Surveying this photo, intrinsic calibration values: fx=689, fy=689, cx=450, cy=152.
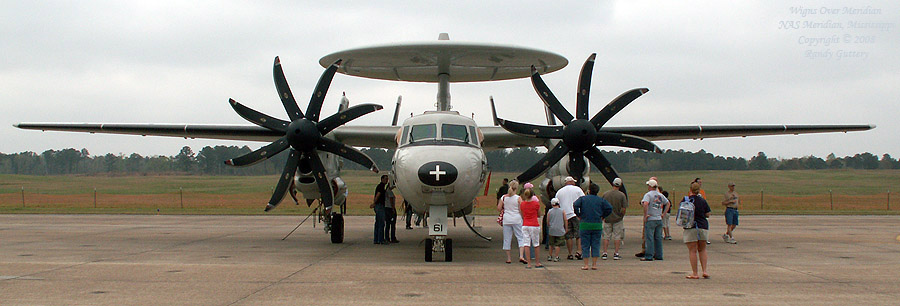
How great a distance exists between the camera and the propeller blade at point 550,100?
16.3 m

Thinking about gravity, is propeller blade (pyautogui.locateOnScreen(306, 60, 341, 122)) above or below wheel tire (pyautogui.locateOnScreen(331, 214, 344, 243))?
above

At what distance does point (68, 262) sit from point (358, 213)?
2086 centimetres

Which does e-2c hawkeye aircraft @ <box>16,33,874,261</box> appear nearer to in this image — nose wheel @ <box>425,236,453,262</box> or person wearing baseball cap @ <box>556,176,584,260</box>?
nose wheel @ <box>425,236,453,262</box>

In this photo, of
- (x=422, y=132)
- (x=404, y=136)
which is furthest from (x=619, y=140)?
(x=404, y=136)

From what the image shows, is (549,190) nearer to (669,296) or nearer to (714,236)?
(714,236)

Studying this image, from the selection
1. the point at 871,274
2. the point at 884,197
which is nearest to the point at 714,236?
the point at 871,274

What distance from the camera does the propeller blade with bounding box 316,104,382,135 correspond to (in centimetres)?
1558

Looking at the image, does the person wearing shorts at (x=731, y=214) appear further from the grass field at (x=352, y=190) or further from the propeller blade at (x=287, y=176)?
the grass field at (x=352, y=190)

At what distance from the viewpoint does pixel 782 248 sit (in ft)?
51.1

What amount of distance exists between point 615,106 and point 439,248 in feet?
19.7

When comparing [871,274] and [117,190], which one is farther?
[117,190]

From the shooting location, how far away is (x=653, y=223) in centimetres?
1360

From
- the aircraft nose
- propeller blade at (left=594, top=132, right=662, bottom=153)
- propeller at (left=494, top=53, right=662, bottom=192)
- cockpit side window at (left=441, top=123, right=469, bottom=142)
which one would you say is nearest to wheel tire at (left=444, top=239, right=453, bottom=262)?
the aircraft nose

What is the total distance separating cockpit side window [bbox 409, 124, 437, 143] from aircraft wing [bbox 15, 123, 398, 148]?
3925mm
